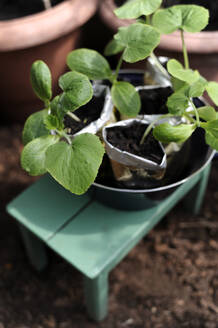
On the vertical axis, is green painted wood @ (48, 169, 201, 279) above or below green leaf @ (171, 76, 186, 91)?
below

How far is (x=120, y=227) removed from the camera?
100 centimetres

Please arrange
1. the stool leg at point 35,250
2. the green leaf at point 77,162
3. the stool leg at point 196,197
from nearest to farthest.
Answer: the green leaf at point 77,162 → the stool leg at point 35,250 → the stool leg at point 196,197

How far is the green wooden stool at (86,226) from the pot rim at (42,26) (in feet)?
1.55

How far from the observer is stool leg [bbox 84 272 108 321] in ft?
3.23

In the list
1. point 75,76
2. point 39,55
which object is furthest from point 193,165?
point 39,55

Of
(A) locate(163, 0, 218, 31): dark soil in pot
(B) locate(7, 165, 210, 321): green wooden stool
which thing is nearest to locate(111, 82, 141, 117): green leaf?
(B) locate(7, 165, 210, 321): green wooden stool

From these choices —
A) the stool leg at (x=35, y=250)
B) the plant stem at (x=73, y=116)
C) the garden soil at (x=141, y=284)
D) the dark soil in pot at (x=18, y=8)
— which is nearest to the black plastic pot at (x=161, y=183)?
Answer: the plant stem at (x=73, y=116)

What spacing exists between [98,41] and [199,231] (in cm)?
93

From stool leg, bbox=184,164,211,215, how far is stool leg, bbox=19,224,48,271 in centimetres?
50

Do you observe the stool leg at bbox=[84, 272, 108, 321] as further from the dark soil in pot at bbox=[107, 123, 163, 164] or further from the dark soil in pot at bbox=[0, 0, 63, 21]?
the dark soil in pot at bbox=[0, 0, 63, 21]

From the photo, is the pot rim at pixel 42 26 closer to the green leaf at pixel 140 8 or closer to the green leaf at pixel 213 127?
the green leaf at pixel 140 8

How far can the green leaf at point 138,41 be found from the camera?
0.72m

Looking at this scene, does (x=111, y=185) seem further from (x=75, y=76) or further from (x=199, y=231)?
(x=199, y=231)

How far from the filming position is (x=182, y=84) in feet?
2.69
